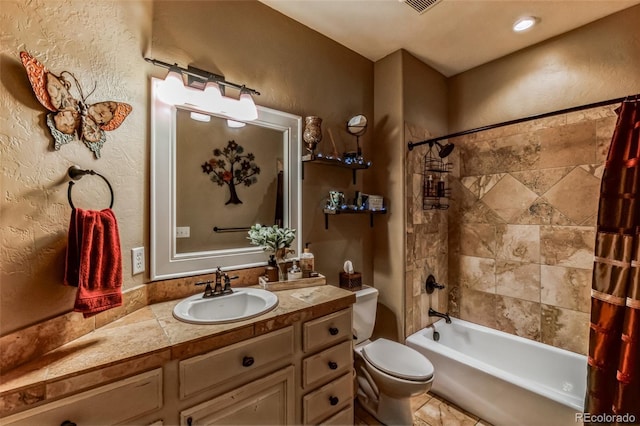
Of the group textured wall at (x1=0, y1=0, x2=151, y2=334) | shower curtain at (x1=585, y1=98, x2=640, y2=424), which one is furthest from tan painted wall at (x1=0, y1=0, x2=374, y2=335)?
shower curtain at (x1=585, y1=98, x2=640, y2=424)

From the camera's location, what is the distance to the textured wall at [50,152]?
0.85 m

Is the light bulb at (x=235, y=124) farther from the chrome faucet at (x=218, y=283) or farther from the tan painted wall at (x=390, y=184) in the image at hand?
the tan painted wall at (x=390, y=184)

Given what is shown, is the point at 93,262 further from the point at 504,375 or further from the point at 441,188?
the point at 441,188

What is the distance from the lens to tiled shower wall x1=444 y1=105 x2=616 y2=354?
1923 millimetres

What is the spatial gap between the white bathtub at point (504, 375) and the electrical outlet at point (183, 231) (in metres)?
1.84

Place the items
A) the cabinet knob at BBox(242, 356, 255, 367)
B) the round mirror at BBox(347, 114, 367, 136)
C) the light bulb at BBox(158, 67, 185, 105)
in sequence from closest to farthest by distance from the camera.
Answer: the cabinet knob at BBox(242, 356, 255, 367)
the light bulb at BBox(158, 67, 185, 105)
the round mirror at BBox(347, 114, 367, 136)

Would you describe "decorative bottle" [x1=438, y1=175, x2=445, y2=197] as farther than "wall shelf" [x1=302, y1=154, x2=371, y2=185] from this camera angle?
Yes

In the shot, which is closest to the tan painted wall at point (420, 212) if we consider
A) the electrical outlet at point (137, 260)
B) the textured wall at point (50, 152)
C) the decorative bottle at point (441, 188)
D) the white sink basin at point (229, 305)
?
the decorative bottle at point (441, 188)

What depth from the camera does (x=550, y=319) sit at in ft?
6.78

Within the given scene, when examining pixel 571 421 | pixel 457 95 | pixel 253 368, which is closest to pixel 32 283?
pixel 253 368

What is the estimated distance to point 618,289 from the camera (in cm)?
143

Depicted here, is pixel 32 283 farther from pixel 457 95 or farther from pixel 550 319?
pixel 457 95

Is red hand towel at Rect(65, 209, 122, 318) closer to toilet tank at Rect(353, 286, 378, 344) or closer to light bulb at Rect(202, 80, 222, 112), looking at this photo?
light bulb at Rect(202, 80, 222, 112)

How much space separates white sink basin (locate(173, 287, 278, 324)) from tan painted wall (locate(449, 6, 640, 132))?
2373 mm
